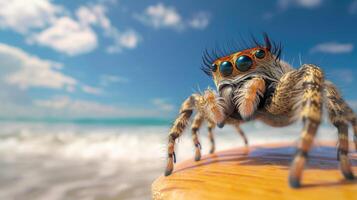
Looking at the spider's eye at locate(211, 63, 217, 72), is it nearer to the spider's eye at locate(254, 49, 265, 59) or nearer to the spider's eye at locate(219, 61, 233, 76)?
the spider's eye at locate(219, 61, 233, 76)

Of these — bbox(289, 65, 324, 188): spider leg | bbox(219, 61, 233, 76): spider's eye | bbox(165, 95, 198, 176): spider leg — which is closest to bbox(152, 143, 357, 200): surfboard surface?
bbox(289, 65, 324, 188): spider leg

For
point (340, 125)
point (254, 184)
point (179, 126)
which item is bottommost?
point (254, 184)

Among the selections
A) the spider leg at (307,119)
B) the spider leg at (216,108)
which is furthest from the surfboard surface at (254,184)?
the spider leg at (216,108)

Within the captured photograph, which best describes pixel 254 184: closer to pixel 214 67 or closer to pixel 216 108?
pixel 216 108

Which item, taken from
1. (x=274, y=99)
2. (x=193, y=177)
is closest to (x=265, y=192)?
(x=193, y=177)

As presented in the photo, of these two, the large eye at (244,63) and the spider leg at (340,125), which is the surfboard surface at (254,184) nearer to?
the spider leg at (340,125)

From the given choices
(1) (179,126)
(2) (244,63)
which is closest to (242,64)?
(2) (244,63)

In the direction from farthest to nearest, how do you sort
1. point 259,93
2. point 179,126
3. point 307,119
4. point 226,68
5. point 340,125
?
point 179,126
point 226,68
point 259,93
point 340,125
point 307,119
